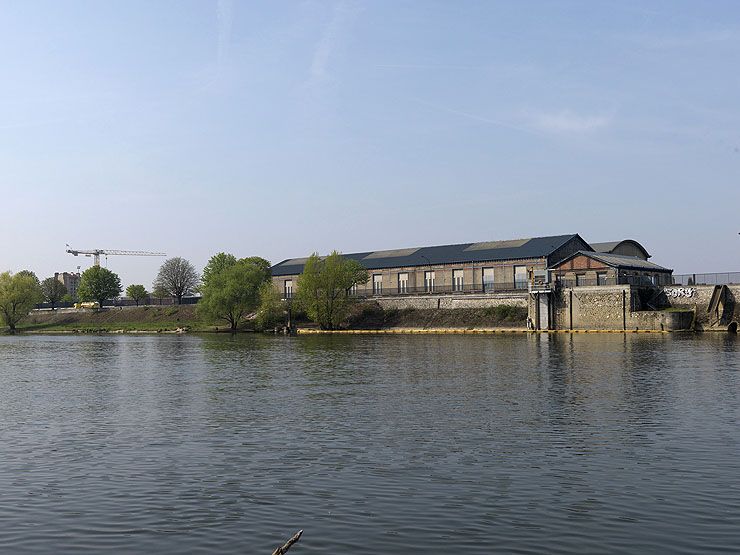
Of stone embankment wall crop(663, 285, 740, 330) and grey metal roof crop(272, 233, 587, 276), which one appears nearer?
stone embankment wall crop(663, 285, 740, 330)

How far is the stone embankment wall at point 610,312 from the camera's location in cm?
7938

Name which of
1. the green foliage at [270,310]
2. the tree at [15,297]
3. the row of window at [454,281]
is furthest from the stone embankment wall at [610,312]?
the tree at [15,297]

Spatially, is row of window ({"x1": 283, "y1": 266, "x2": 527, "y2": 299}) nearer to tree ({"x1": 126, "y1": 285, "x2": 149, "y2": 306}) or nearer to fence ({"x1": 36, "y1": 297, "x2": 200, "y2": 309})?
fence ({"x1": 36, "y1": 297, "x2": 200, "y2": 309})

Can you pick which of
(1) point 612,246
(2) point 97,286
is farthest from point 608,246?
(2) point 97,286

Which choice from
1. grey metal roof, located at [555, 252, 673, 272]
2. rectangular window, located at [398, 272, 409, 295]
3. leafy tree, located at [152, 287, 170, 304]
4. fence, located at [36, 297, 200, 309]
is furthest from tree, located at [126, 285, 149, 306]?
grey metal roof, located at [555, 252, 673, 272]

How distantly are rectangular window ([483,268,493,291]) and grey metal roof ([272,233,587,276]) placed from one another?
5.22 ft

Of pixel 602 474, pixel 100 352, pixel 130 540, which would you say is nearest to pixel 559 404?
pixel 602 474

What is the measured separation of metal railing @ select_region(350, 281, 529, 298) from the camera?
329 ft

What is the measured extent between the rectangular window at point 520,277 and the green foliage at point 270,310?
33398mm

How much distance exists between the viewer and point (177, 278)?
16100 cm

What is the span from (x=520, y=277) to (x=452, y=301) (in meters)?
10.1

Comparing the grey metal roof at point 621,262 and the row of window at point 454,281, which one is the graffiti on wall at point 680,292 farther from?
the row of window at point 454,281

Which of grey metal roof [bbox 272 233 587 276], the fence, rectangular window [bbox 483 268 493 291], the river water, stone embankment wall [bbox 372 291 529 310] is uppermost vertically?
grey metal roof [bbox 272 233 587 276]

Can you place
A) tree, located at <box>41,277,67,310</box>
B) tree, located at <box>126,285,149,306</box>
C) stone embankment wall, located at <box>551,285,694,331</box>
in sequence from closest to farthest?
stone embankment wall, located at <box>551,285,694,331</box>
tree, located at <box>126,285,149,306</box>
tree, located at <box>41,277,67,310</box>
